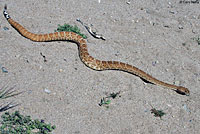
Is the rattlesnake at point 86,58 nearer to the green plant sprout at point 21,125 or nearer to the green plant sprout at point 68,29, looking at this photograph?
the green plant sprout at point 68,29

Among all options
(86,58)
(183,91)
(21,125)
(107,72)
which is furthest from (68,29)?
(183,91)

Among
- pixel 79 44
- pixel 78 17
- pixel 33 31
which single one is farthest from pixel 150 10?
pixel 33 31

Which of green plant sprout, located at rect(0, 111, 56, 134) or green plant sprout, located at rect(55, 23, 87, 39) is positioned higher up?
green plant sprout, located at rect(55, 23, 87, 39)

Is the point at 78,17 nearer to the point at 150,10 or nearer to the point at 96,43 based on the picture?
the point at 96,43

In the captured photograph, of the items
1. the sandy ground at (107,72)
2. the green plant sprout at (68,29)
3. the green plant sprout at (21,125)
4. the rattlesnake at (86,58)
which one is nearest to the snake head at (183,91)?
the rattlesnake at (86,58)

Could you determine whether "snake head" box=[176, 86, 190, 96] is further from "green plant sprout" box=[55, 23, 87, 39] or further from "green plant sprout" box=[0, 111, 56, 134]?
"green plant sprout" box=[0, 111, 56, 134]

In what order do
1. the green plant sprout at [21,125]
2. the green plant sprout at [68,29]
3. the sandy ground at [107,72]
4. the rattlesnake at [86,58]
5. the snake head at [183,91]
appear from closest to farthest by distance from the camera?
the green plant sprout at [21,125]
the sandy ground at [107,72]
the snake head at [183,91]
the rattlesnake at [86,58]
the green plant sprout at [68,29]

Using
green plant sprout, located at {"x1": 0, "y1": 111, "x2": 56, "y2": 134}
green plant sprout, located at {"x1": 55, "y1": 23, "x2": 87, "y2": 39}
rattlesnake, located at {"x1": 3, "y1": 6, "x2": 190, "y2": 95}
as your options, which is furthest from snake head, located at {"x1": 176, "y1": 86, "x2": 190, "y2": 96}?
green plant sprout, located at {"x1": 0, "y1": 111, "x2": 56, "y2": 134}
